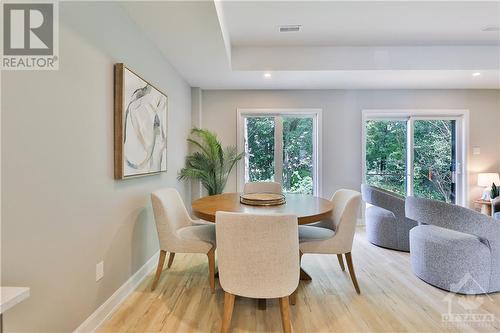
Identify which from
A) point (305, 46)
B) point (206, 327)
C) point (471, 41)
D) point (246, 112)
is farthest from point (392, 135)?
point (206, 327)

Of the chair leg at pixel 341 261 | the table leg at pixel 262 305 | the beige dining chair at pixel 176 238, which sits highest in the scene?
the beige dining chair at pixel 176 238

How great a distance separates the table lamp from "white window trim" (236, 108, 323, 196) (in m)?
2.62

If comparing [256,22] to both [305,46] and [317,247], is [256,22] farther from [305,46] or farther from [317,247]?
[317,247]

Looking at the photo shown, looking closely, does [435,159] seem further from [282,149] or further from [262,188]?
[262,188]

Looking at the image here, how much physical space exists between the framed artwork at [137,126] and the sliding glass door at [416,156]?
3524 mm

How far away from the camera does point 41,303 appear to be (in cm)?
128

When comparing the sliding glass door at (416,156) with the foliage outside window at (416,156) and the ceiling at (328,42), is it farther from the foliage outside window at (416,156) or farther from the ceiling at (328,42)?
the ceiling at (328,42)

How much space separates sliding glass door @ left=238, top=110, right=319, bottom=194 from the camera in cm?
441

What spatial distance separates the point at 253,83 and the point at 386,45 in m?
1.91

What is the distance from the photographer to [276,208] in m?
2.07

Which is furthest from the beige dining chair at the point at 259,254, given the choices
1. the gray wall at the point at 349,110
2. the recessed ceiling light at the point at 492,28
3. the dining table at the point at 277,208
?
the recessed ceiling light at the point at 492,28

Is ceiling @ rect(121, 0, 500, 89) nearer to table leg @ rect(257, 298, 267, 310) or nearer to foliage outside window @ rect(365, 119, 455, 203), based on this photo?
foliage outside window @ rect(365, 119, 455, 203)

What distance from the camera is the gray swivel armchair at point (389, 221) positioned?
305cm

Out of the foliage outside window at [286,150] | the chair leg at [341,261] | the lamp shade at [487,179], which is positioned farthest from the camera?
the foliage outside window at [286,150]
